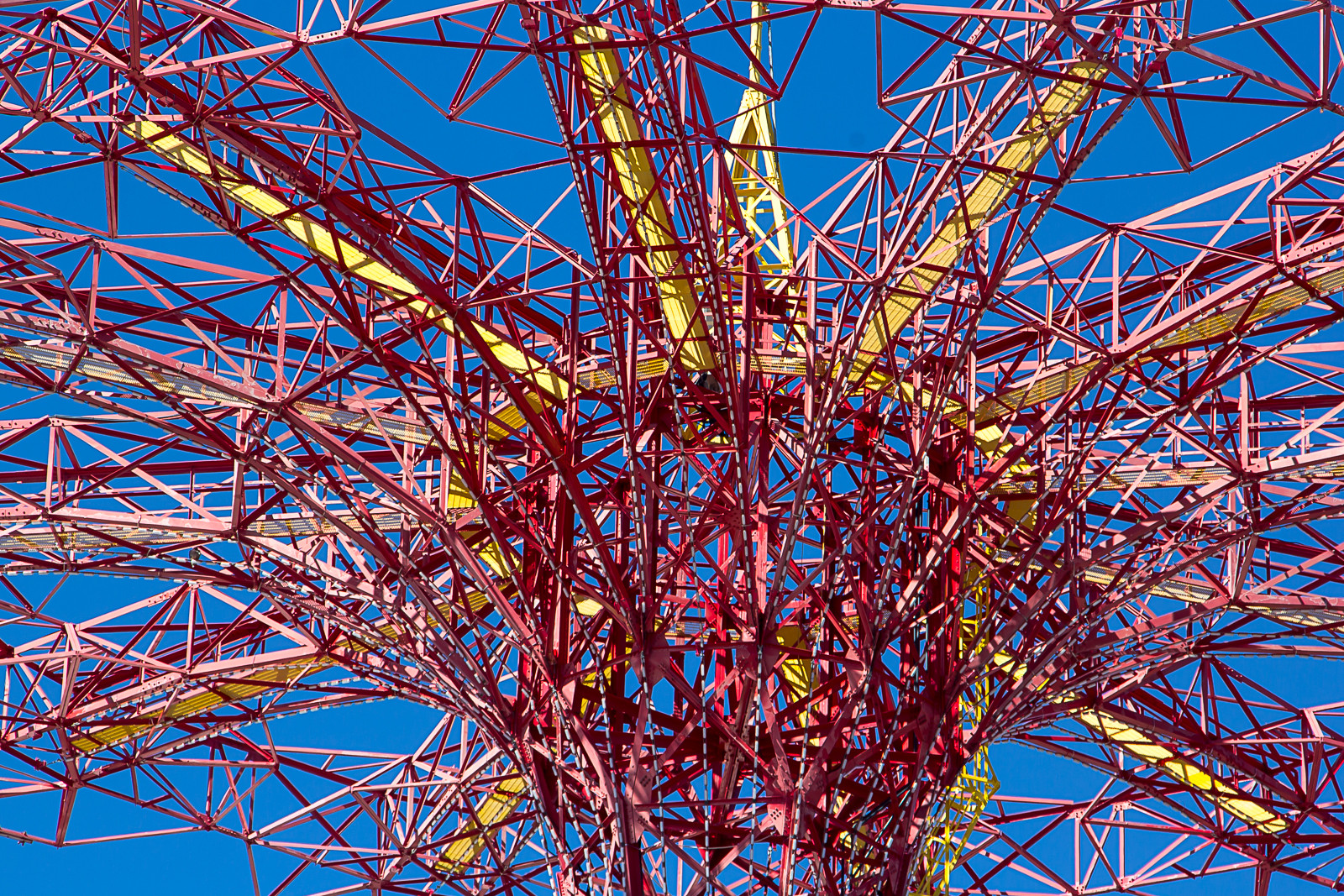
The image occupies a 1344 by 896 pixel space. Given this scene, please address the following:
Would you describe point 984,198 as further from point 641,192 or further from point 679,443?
point 679,443

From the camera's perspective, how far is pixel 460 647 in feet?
73.8

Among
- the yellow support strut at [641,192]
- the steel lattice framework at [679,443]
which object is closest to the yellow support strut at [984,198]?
the steel lattice framework at [679,443]

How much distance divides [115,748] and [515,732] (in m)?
10.5

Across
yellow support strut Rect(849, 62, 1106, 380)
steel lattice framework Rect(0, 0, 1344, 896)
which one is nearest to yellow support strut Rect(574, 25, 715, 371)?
steel lattice framework Rect(0, 0, 1344, 896)

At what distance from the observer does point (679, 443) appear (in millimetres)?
21750

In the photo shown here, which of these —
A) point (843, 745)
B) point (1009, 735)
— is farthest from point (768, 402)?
point (1009, 735)

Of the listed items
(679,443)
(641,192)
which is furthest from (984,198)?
(679,443)

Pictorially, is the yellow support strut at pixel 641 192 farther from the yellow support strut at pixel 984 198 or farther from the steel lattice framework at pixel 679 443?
the yellow support strut at pixel 984 198

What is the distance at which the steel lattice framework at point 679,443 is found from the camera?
62.3 feet

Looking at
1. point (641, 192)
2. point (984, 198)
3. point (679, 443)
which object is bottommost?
point (679, 443)

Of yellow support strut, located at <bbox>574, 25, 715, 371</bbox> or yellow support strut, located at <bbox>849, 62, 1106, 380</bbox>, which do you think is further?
yellow support strut, located at <bbox>849, 62, 1106, 380</bbox>

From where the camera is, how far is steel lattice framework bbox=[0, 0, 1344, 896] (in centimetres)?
1898

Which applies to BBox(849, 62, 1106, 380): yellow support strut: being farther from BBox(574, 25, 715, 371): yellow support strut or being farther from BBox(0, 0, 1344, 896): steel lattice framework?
BBox(574, 25, 715, 371): yellow support strut

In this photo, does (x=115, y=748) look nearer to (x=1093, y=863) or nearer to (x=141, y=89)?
(x=141, y=89)
